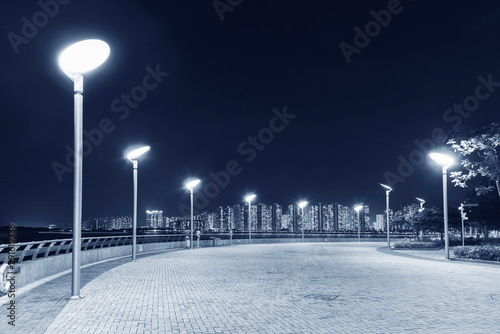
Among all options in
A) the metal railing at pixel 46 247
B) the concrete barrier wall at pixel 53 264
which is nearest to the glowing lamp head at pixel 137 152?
the metal railing at pixel 46 247

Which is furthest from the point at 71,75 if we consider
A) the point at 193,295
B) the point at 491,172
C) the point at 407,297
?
the point at 491,172

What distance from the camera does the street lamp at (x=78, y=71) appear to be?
418 inches

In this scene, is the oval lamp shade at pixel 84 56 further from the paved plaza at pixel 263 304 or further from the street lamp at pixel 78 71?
the paved plaza at pixel 263 304

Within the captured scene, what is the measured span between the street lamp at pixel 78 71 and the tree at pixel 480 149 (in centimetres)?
2074

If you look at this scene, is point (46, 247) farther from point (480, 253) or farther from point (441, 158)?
point (480, 253)

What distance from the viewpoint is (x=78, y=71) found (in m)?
11.1

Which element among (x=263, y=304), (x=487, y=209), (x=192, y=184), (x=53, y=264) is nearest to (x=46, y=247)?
(x=53, y=264)

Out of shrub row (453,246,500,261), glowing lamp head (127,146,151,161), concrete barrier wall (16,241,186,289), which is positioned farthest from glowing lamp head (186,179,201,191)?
shrub row (453,246,500,261)

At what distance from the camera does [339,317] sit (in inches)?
360

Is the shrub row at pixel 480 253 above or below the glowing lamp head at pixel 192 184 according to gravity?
below

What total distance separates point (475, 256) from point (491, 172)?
4971 mm

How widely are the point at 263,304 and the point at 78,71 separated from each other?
670 cm

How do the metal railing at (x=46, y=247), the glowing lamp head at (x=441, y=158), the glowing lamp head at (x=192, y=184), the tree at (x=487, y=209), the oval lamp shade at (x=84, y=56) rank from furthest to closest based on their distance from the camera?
the tree at (x=487, y=209) < the glowing lamp head at (x=192, y=184) < the glowing lamp head at (x=441, y=158) < the metal railing at (x=46, y=247) < the oval lamp shade at (x=84, y=56)

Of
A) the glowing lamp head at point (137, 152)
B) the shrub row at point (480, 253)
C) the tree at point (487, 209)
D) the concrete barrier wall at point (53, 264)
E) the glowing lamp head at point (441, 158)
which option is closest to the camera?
the concrete barrier wall at point (53, 264)
